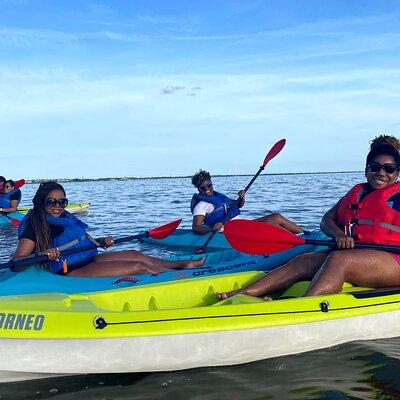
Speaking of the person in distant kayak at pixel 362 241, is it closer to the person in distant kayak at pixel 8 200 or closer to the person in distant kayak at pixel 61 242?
the person in distant kayak at pixel 61 242

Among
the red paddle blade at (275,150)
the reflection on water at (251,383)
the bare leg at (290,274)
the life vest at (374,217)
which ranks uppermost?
the red paddle blade at (275,150)

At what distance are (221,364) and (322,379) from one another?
2.20 feet

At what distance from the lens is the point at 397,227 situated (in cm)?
422

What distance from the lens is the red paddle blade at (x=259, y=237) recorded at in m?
4.74

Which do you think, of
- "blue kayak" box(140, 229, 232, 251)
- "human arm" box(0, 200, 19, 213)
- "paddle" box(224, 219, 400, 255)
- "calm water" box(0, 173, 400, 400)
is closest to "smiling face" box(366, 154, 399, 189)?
"paddle" box(224, 219, 400, 255)

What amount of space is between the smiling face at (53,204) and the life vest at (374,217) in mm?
2454

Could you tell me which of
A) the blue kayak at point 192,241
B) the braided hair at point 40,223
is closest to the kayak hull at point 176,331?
the braided hair at point 40,223

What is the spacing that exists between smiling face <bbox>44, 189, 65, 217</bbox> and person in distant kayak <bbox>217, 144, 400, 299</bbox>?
5.40 ft

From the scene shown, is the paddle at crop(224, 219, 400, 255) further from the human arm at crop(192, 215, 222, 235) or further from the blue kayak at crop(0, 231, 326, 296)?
the human arm at crop(192, 215, 222, 235)

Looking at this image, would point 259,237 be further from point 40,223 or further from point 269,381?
point 40,223

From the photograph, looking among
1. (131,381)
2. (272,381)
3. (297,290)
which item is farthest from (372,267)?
(131,381)

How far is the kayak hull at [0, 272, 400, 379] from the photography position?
3.49 meters

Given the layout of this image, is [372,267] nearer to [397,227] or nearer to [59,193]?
[397,227]

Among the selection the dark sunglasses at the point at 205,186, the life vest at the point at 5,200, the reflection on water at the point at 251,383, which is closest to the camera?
the reflection on water at the point at 251,383
